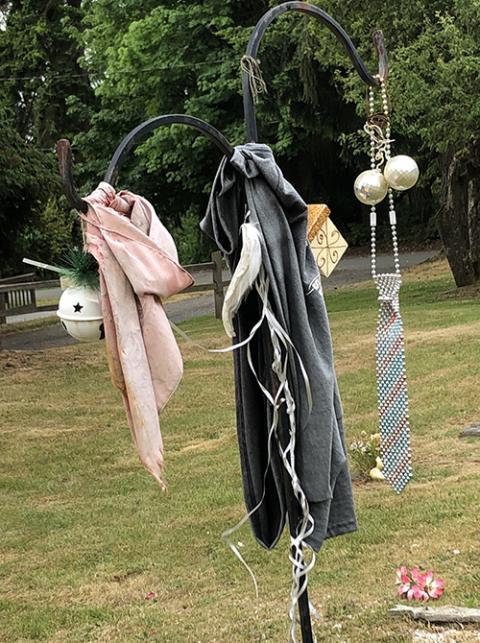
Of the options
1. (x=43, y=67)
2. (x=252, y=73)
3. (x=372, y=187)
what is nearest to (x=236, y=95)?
(x=43, y=67)

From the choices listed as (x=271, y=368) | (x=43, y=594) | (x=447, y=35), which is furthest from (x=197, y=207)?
(x=271, y=368)

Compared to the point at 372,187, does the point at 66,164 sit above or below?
above

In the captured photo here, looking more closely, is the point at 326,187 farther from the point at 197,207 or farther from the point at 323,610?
the point at 323,610

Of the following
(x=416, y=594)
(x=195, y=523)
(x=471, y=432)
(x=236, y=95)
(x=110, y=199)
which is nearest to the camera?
(x=110, y=199)

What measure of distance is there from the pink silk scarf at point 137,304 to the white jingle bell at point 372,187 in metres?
1.16

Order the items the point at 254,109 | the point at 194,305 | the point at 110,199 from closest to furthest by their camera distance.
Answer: the point at 110,199 → the point at 254,109 → the point at 194,305

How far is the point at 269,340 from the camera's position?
2.79 m

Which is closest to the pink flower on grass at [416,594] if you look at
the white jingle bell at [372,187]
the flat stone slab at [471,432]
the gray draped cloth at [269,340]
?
the gray draped cloth at [269,340]

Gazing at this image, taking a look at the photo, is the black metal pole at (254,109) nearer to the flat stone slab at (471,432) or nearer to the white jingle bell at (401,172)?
the white jingle bell at (401,172)

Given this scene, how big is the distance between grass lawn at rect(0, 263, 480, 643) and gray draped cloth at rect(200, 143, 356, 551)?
3.70ft

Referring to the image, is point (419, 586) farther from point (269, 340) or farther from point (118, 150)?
point (118, 150)

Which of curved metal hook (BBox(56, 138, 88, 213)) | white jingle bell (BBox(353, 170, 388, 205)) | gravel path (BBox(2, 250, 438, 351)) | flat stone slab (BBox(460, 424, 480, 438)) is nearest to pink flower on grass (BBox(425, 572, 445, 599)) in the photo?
white jingle bell (BBox(353, 170, 388, 205))

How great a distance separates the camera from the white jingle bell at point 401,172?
→ 3.42 m

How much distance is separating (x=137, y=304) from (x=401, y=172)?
4.26 feet
